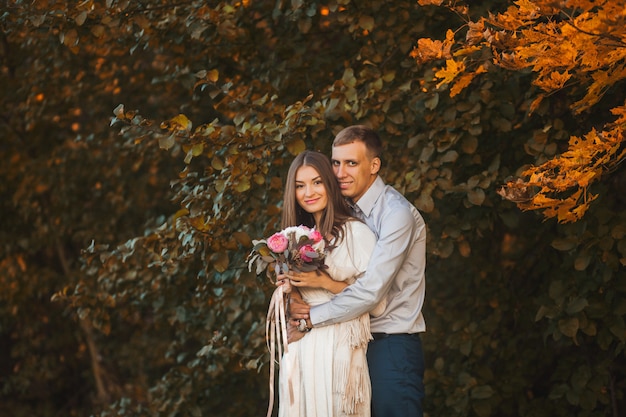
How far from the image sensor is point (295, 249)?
295 cm

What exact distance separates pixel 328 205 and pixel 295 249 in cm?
28

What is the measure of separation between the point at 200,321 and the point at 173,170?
201 centimetres

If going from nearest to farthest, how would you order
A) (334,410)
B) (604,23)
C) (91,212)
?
(604,23)
(334,410)
(91,212)

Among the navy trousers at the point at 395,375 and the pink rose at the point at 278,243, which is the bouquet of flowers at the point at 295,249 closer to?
the pink rose at the point at 278,243

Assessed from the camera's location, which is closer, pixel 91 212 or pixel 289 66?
pixel 289 66

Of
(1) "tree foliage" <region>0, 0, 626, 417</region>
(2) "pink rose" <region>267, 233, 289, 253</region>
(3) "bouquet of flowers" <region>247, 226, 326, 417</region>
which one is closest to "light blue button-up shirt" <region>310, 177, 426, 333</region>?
(3) "bouquet of flowers" <region>247, 226, 326, 417</region>

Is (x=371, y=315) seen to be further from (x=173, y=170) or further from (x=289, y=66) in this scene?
(x=173, y=170)

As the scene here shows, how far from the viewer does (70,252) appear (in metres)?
7.82

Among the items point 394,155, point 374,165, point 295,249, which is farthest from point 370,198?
point 394,155

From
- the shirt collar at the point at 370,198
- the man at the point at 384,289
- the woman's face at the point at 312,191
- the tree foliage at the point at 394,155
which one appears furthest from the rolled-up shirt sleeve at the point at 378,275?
the tree foliage at the point at 394,155

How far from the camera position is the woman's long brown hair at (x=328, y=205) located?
10.2 ft

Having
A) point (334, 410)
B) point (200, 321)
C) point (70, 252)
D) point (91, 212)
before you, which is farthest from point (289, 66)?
point (70, 252)

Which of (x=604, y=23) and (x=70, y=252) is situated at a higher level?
(x=604, y=23)

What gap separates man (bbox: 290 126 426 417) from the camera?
303cm
